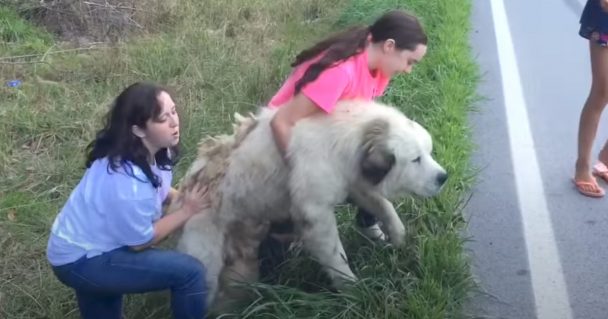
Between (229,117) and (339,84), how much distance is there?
282 centimetres

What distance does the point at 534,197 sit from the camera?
6.02 meters

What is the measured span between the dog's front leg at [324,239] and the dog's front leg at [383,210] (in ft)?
0.83

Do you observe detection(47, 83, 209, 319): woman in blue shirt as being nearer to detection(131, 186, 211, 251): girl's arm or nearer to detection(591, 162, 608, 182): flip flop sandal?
detection(131, 186, 211, 251): girl's arm

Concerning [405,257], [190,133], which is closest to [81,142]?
[190,133]

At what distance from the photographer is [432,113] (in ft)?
23.3

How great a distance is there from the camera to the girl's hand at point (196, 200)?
159 inches

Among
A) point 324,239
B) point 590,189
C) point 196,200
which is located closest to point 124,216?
point 196,200

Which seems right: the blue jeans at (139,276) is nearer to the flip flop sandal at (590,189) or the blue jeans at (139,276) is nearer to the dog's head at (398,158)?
the dog's head at (398,158)

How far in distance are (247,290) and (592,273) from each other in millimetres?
2074

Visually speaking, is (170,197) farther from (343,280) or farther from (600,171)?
(600,171)

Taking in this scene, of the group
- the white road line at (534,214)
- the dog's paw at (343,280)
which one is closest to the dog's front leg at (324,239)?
the dog's paw at (343,280)

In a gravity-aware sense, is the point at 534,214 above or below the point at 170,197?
below

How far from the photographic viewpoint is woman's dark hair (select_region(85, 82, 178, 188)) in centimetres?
369

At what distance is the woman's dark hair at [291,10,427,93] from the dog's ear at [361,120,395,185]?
470 mm
